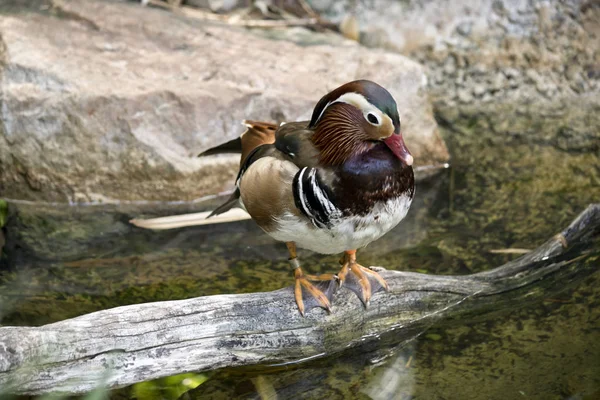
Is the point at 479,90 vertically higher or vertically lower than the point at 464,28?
lower

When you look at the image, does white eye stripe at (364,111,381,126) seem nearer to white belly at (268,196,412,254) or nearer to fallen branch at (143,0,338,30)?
white belly at (268,196,412,254)

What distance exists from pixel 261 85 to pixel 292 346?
2.37 meters

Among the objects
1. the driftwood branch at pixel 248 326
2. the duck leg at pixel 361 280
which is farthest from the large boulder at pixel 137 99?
the duck leg at pixel 361 280

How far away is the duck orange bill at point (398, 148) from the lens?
2723mm

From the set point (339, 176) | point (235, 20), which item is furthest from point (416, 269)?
point (235, 20)

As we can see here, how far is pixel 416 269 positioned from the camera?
406 cm

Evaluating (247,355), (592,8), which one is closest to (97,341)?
(247,355)

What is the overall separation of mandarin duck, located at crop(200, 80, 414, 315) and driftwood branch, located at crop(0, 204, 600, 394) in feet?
1.15

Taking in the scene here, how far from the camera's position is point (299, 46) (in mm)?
5664

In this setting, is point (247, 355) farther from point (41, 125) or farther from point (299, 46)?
point (299, 46)

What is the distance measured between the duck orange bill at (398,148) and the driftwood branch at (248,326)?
74 centimetres

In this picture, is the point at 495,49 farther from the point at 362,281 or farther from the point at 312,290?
the point at 312,290

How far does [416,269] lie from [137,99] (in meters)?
2.04

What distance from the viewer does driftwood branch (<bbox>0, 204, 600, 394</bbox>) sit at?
271 cm
